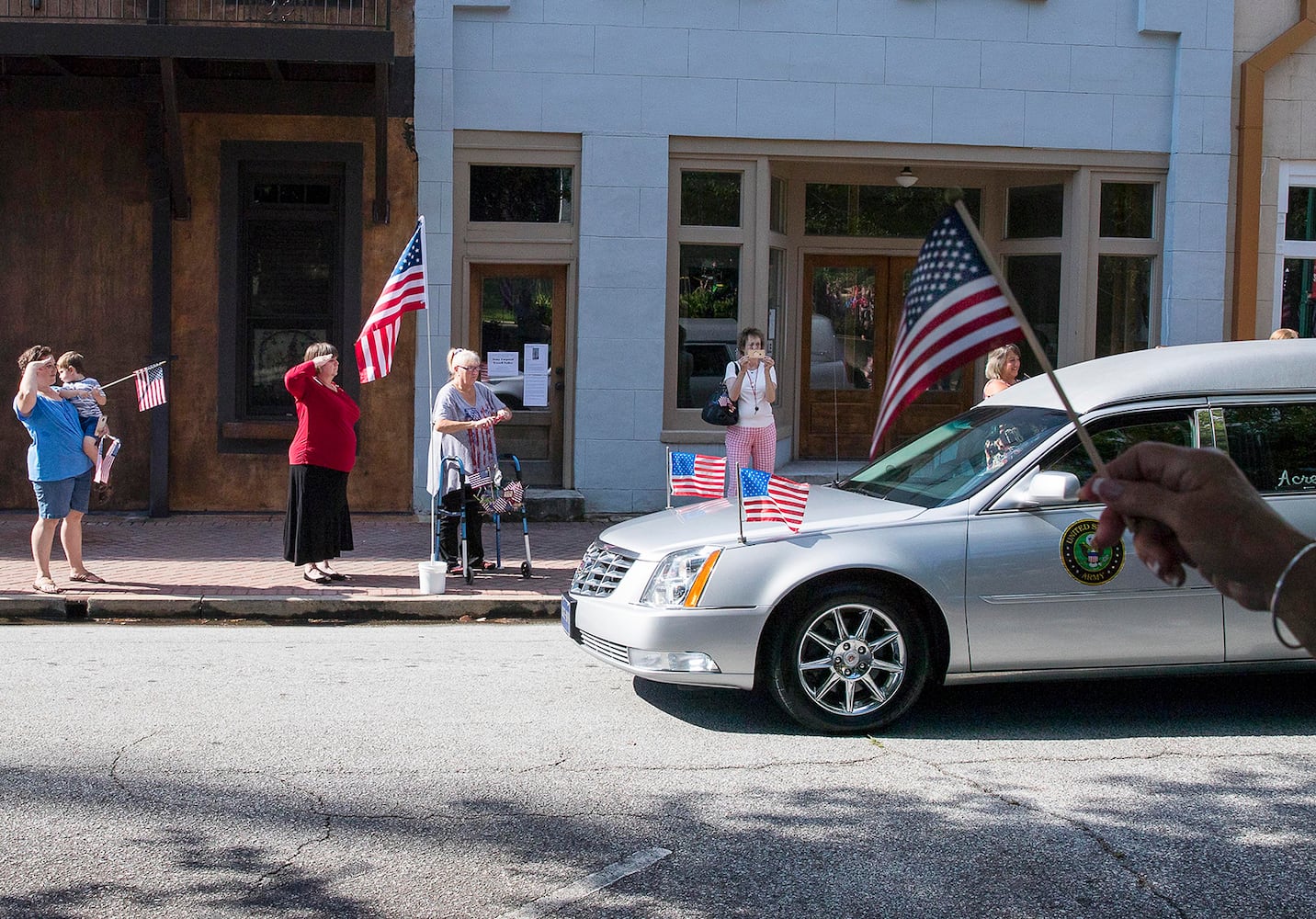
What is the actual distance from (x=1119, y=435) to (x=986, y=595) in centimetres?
109

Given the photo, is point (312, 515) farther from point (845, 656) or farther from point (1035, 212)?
point (1035, 212)

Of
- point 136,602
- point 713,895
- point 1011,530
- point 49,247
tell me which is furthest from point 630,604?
point 49,247

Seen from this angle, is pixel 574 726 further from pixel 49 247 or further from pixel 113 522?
pixel 49 247

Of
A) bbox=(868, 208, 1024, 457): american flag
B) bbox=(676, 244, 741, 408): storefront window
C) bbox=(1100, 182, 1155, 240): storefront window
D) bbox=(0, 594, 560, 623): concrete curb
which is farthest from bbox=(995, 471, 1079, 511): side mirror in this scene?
bbox=(1100, 182, 1155, 240): storefront window

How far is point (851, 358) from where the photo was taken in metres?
16.6

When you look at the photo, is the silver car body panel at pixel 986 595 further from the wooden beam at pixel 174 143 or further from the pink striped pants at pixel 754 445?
the wooden beam at pixel 174 143

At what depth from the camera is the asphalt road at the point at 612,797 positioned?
466 centimetres

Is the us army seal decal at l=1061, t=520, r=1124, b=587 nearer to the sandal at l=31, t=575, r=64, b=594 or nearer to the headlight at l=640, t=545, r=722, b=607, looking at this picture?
the headlight at l=640, t=545, r=722, b=607

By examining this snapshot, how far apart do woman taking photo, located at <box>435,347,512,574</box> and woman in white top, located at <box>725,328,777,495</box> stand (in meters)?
2.15

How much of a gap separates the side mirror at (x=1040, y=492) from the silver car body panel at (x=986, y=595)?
0.04 m

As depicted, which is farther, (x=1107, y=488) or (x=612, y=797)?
(x=612, y=797)

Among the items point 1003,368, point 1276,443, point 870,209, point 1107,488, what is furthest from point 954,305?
point 870,209

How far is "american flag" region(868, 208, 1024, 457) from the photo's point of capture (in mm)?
3260

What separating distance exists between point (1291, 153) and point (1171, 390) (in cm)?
953
